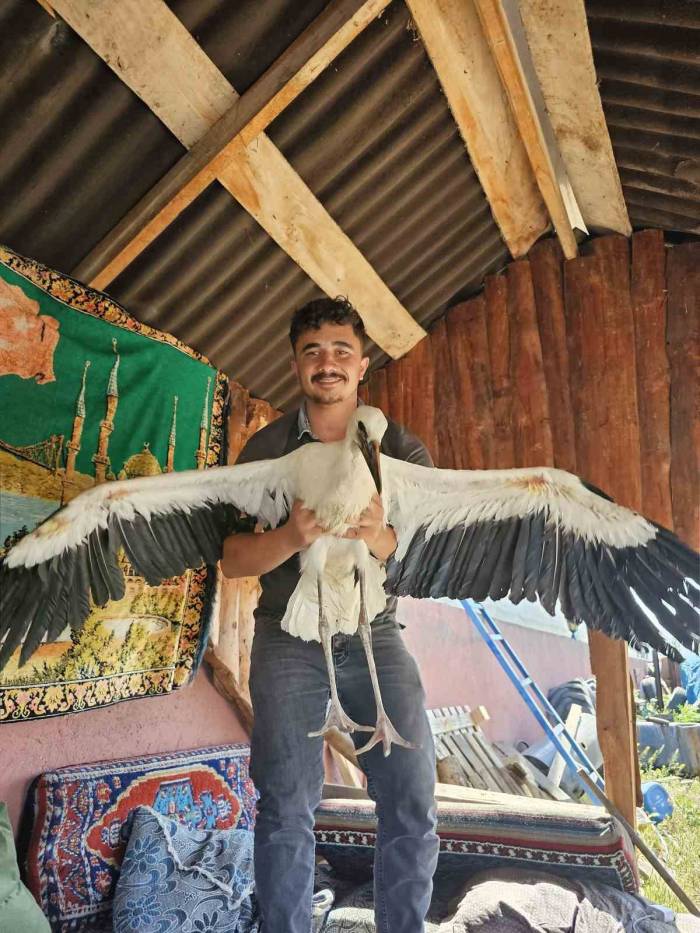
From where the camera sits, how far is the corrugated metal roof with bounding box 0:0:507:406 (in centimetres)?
235

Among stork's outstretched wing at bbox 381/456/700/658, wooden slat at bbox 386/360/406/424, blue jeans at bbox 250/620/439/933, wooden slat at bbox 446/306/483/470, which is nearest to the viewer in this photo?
blue jeans at bbox 250/620/439/933

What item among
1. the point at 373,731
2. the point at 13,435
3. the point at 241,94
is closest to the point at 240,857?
the point at 373,731

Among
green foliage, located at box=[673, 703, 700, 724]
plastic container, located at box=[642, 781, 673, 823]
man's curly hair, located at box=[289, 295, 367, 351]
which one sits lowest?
plastic container, located at box=[642, 781, 673, 823]

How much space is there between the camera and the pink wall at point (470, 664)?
22.7ft

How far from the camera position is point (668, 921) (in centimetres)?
291

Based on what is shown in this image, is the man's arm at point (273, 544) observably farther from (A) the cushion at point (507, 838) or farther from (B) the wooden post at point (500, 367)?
(A) the cushion at point (507, 838)

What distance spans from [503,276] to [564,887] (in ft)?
10.5

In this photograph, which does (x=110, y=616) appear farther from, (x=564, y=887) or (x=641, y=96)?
(x=641, y=96)

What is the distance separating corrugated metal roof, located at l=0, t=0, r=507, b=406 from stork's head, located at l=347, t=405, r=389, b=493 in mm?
1143

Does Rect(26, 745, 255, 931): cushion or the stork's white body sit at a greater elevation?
the stork's white body

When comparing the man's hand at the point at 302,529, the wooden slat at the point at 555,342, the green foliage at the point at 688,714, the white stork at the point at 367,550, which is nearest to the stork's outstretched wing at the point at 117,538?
the white stork at the point at 367,550

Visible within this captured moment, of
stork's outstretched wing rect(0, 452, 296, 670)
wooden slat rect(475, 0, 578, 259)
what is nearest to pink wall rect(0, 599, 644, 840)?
stork's outstretched wing rect(0, 452, 296, 670)

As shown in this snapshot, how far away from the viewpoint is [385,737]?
2270mm

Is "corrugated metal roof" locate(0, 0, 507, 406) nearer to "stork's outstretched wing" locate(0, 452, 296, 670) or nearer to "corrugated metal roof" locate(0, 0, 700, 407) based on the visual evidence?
"corrugated metal roof" locate(0, 0, 700, 407)
